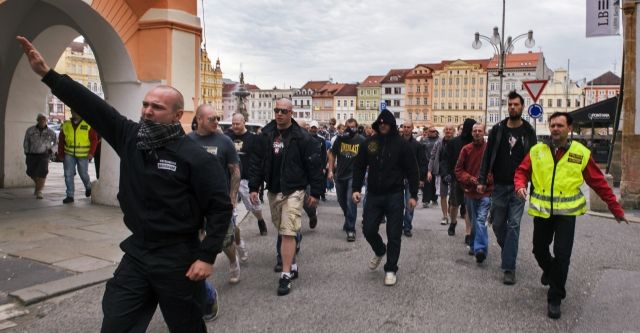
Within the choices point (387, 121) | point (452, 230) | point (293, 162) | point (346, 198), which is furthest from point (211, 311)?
Result: point (452, 230)

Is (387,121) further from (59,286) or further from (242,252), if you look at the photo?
(59,286)

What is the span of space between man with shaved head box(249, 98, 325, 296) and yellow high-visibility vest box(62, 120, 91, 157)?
6354 mm

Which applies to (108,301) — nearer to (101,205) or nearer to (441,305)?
(441,305)

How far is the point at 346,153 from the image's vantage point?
32.6 ft

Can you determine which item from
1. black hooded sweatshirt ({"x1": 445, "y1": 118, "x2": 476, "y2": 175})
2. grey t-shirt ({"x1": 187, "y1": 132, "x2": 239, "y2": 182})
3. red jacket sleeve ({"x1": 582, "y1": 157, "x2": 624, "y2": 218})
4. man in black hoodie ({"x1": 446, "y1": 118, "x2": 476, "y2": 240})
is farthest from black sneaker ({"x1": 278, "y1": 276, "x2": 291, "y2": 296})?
black hooded sweatshirt ({"x1": 445, "y1": 118, "x2": 476, "y2": 175})

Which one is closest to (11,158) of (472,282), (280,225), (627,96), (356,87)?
(280,225)

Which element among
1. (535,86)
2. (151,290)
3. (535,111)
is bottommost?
(151,290)

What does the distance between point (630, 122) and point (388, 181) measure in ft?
29.0

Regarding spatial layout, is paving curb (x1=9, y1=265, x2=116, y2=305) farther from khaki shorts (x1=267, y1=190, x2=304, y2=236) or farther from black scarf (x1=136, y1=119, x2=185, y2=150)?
black scarf (x1=136, y1=119, x2=185, y2=150)

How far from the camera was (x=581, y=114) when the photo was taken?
90.3 ft

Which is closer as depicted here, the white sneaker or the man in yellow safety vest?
the man in yellow safety vest

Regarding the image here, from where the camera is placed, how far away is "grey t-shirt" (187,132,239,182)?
5.67 metres

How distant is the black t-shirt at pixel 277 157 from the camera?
615 cm

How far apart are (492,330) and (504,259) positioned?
5.48ft
